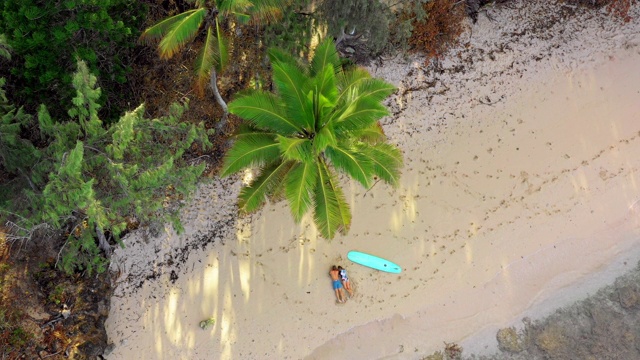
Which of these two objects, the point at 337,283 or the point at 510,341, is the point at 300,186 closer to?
the point at 337,283

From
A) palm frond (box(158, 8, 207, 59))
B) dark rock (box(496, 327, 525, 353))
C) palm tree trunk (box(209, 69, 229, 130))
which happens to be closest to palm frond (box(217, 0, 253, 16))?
palm frond (box(158, 8, 207, 59))

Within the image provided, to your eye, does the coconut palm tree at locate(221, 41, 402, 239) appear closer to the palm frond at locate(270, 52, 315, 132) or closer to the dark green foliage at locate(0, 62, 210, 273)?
the palm frond at locate(270, 52, 315, 132)

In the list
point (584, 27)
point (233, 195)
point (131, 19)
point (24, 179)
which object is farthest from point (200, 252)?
point (584, 27)

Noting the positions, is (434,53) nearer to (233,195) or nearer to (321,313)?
(233,195)

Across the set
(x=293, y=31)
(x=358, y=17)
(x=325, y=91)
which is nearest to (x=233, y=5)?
(x=325, y=91)

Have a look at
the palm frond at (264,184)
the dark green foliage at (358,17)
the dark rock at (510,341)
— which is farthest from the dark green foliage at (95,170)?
the dark rock at (510,341)

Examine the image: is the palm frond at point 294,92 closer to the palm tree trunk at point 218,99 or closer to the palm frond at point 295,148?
the palm frond at point 295,148
